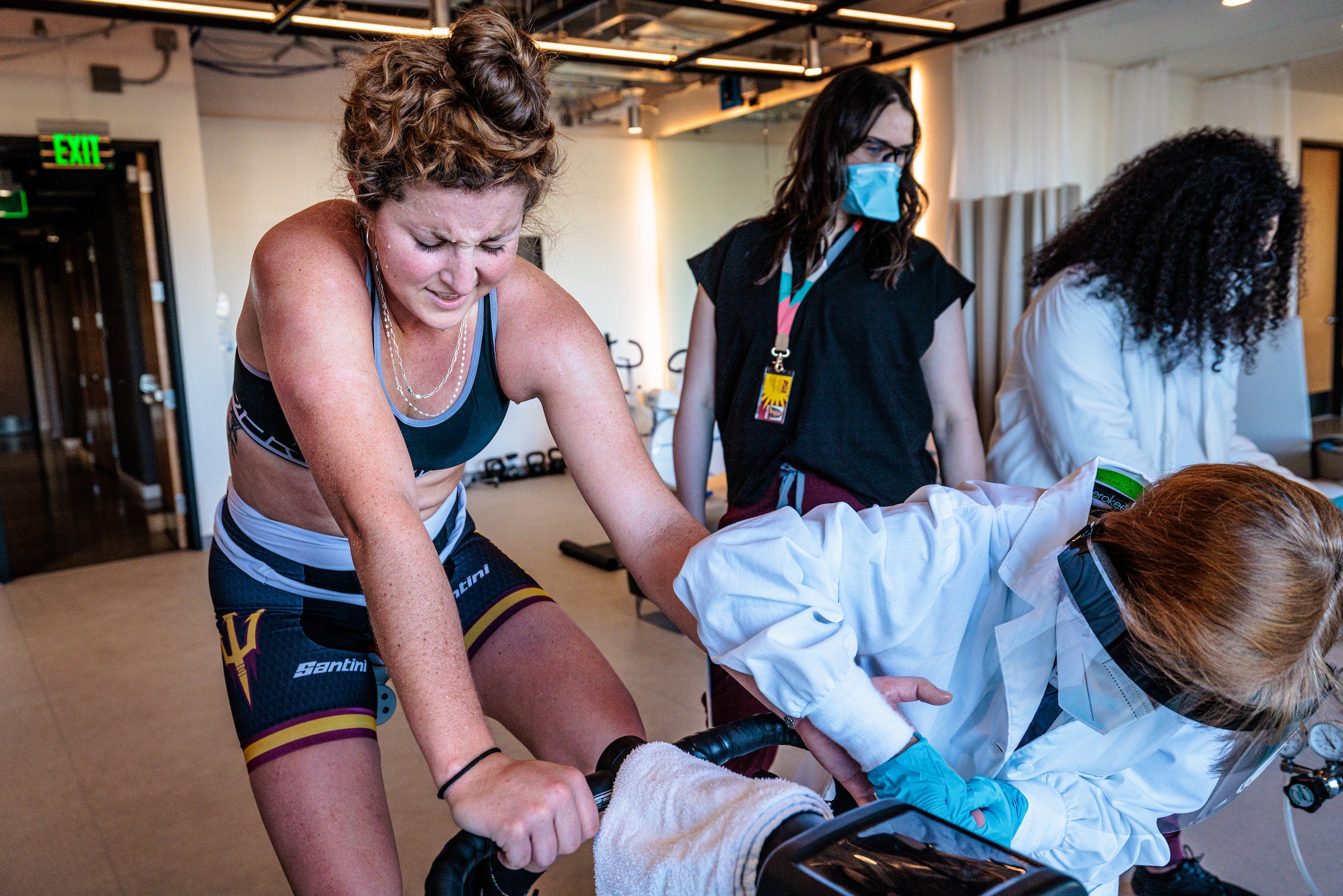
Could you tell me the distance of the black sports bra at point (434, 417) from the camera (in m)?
1.26

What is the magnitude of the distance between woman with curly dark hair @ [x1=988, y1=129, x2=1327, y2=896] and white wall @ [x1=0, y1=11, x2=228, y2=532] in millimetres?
4876

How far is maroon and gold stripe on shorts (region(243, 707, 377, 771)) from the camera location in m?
1.14

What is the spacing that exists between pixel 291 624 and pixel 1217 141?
213 centimetres

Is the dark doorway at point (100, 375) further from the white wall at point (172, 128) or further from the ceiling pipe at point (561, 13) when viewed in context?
the ceiling pipe at point (561, 13)

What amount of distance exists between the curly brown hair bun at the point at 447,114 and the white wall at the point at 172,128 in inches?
200

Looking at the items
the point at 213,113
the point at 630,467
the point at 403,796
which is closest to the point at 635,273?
the point at 213,113

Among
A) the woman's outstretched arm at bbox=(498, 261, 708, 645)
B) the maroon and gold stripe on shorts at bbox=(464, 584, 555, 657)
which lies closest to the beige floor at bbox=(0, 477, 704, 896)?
the maroon and gold stripe on shorts at bbox=(464, 584, 555, 657)

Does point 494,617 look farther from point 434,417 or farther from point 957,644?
point 957,644

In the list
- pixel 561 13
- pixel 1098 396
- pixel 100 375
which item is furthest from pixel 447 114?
pixel 100 375

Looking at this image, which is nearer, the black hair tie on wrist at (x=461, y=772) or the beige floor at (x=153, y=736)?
the black hair tie on wrist at (x=461, y=772)

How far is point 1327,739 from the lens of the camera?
1.27 meters

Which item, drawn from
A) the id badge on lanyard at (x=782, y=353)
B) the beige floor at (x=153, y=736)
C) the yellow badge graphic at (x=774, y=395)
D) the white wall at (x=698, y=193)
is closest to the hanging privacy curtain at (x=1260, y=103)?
the white wall at (x=698, y=193)

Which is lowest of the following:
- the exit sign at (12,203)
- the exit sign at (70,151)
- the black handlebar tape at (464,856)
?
the black handlebar tape at (464,856)

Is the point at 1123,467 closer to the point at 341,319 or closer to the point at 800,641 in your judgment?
the point at 800,641
